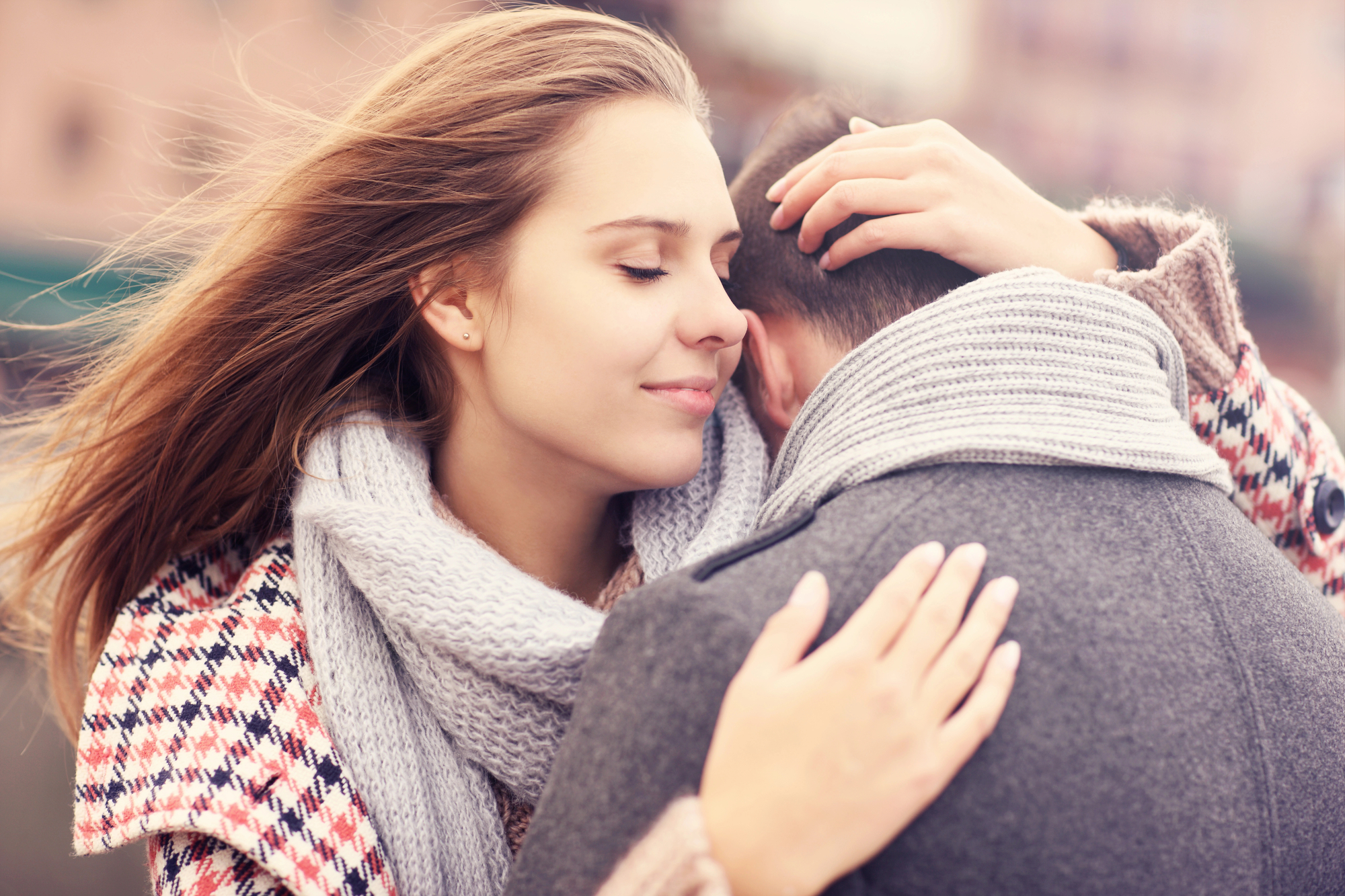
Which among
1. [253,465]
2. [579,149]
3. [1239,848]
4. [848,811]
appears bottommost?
[1239,848]

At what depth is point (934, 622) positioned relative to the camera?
1047 mm

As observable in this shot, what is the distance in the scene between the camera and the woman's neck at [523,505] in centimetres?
188

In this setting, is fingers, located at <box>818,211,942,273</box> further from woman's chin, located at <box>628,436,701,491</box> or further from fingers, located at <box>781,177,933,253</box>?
woman's chin, located at <box>628,436,701,491</box>

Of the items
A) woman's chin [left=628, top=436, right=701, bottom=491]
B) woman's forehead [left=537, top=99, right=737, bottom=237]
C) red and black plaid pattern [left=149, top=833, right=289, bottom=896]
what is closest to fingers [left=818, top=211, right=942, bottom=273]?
woman's forehead [left=537, top=99, right=737, bottom=237]

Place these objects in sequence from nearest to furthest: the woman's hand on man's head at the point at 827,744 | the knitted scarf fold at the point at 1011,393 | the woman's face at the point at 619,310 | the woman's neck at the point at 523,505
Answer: the woman's hand on man's head at the point at 827,744 → the knitted scarf fold at the point at 1011,393 → the woman's face at the point at 619,310 → the woman's neck at the point at 523,505

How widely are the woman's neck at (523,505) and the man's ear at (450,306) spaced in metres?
0.23

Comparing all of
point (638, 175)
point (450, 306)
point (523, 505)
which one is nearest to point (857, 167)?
point (638, 175)

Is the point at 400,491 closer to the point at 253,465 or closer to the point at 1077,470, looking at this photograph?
the point at 253,465

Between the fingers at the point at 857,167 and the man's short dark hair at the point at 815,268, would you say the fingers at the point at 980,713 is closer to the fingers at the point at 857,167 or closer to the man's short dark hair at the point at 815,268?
the man's short dark hair at the point at 815,268

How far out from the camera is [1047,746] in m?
1.00

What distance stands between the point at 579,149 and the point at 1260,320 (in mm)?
22146

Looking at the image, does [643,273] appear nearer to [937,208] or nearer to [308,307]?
[937,208]

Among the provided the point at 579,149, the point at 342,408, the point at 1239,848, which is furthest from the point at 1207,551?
the point at 342,408

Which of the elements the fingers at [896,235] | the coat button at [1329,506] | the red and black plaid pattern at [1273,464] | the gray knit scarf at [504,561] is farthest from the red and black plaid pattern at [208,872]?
the coat button at [1329,506]
